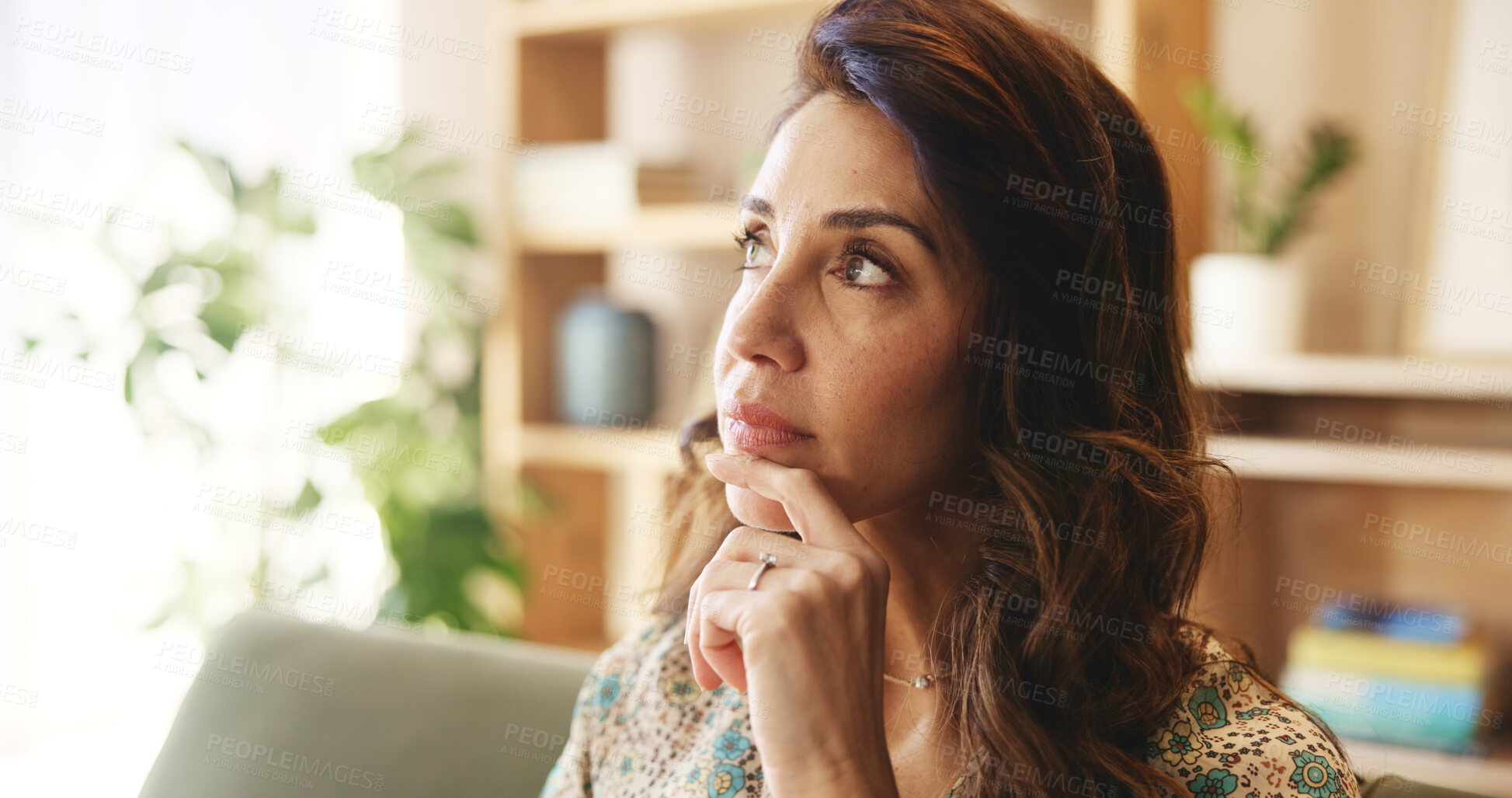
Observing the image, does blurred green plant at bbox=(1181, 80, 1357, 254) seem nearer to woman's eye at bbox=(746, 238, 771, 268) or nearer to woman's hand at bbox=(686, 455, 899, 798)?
woman's eye at bbox=(746, 238, 771, 268)

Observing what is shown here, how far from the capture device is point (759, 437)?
3.25 feet

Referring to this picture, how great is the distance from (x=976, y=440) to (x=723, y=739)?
39cm

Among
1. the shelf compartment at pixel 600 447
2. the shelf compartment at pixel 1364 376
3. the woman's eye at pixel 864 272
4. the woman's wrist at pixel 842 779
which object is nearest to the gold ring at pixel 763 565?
the woman's wrist at pixel 842 779

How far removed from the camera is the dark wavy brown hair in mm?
955

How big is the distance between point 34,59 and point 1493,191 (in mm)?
2768

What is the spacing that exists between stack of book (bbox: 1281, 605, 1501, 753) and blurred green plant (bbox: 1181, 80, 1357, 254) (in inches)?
27.1

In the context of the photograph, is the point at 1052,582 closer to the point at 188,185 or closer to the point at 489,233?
the point at 489,233

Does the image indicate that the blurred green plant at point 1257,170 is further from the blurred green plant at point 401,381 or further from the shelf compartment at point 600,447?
the blurred green plant at point 401,381

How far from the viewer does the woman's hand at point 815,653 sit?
871mm

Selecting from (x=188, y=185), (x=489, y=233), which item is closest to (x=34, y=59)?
(x=188, y=185)

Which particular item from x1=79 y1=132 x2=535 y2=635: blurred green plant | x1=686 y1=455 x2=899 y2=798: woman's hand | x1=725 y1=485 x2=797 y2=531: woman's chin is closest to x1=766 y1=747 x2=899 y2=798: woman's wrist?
x1=686 y1=455 x2=899 y2=798: woman's hand

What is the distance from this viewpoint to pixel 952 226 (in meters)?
0.97

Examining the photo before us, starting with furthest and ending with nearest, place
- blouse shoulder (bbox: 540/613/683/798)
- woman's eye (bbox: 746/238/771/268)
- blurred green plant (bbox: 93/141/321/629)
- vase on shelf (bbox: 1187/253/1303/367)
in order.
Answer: blurred green plant (bbox: 93/141/321/629) < vase on shelf (bbox: 1187/253/1303/367) < blouse shoulder (bbox: 540/613/683/798) < woman's eye (bbox: 746/238/771/268)

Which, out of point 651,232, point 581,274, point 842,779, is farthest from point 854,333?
point 581,274
